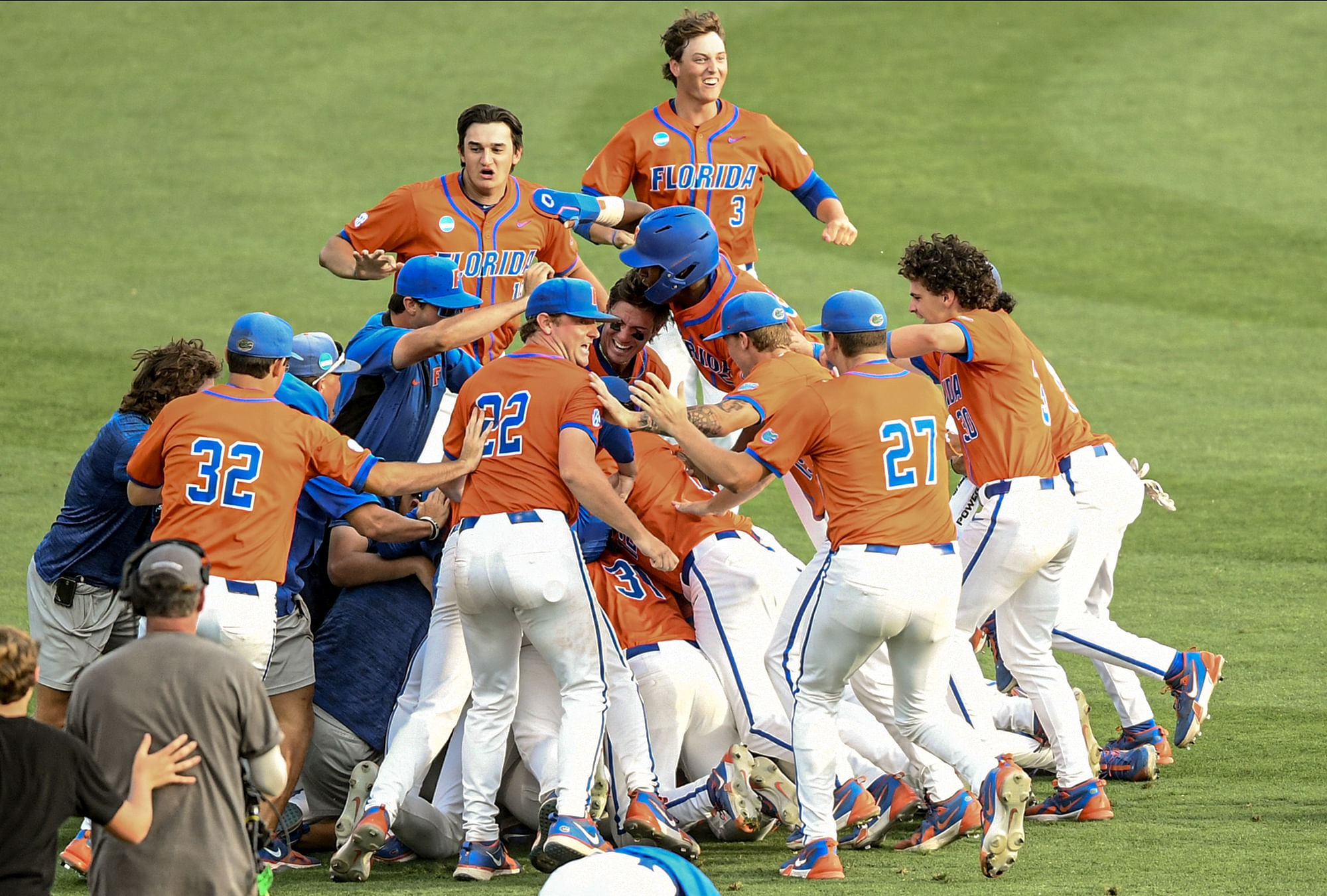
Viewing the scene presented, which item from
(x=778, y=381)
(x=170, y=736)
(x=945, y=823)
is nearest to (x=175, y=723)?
(x=170, y=736)

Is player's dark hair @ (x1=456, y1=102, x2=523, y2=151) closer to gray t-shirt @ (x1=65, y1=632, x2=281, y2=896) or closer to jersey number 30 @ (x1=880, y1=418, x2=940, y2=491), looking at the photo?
jersey number 30 @ (x1=880, y1=418, x2=940, y2=491)

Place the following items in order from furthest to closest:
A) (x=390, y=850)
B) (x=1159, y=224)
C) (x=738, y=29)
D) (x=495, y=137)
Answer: (x=738, y=29)
(x=1159, y=224)
(x=495, y=137)
(x=390, y=850)

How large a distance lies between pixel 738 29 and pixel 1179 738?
881 inches

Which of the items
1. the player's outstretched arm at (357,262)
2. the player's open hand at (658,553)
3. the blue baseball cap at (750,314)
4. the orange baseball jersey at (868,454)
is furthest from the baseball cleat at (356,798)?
the player's outstretched arm at (357,262)

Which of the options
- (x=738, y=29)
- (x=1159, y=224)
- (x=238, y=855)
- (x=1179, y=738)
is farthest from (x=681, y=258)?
(x=738, y=29)

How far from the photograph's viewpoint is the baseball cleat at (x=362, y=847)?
6.46 metres

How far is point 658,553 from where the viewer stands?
7156 millimetres

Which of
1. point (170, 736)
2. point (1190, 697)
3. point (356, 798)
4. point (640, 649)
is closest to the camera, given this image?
point (170, 736)

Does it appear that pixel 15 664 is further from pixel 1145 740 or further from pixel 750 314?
pixel 1145 740

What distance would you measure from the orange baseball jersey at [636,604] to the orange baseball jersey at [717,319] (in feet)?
3.83

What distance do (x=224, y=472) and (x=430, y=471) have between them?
2.82 ft

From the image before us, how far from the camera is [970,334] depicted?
7.46 metres

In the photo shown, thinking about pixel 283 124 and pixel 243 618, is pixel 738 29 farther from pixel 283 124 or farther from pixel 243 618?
pixel 243 618

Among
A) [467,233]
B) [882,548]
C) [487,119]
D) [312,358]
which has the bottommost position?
[882,548]
